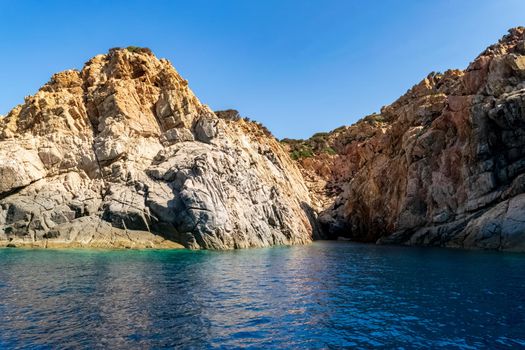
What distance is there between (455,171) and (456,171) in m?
0.18

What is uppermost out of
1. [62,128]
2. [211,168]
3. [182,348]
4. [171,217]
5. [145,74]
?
[145,74]

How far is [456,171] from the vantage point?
202ft

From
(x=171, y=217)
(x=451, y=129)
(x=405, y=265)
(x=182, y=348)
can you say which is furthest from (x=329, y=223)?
(x=182, y=348)

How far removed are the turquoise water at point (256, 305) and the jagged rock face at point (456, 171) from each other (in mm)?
20902

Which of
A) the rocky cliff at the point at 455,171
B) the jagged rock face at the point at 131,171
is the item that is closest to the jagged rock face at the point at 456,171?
the rocky cliff at the point at 455,171

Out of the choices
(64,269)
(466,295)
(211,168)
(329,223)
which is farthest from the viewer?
(329,223)

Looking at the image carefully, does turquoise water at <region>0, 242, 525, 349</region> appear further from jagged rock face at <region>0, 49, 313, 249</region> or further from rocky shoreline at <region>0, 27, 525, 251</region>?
rocky shoreline at <region>0, 27, 525, 251</region>

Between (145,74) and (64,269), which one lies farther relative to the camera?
(145,74)

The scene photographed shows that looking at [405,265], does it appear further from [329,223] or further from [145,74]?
[145,74]

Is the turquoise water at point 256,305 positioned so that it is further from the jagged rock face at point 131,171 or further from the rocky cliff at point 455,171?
the rocky cliff at point 455,171

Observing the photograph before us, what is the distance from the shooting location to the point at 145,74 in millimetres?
A: 76312

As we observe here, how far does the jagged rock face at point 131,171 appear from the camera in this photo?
2039 inches

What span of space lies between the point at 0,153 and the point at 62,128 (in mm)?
9735

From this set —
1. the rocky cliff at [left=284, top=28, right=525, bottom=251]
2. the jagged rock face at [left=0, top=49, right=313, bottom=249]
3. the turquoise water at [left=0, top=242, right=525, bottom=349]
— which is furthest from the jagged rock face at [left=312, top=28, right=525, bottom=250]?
the turquoise water at [left=0, top=242, right=525, bottom=349]
